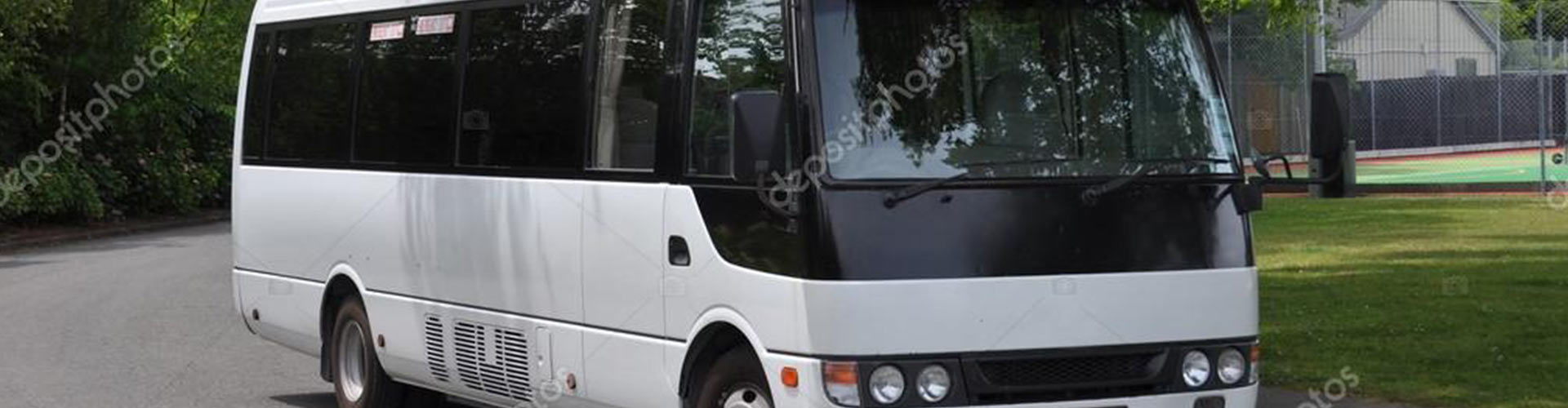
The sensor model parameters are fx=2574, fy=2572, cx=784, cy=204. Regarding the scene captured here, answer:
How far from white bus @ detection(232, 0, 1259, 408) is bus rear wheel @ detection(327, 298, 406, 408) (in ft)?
6.41

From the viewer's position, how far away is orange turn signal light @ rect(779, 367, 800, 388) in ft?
27.3

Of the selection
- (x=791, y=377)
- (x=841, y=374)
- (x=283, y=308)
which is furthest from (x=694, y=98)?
(x=283, y=308)

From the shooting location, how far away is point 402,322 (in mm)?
11766

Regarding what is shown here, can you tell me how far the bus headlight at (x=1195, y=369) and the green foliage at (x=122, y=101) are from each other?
2915 cm

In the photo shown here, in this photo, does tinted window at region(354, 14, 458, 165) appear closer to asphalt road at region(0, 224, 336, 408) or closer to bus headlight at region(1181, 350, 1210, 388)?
asphalt road at region(0, 224, 336, 408)

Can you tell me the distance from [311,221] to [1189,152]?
5.51 meters

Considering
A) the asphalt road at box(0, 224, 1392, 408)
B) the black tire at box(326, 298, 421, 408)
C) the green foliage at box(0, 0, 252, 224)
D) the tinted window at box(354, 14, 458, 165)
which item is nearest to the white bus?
the tinted window at box(354, 14, 458, 165)

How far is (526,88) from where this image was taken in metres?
10.6

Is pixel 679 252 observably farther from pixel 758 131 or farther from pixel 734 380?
pixel 758 131

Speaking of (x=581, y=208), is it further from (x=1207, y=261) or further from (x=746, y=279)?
(x=1207, y=261)

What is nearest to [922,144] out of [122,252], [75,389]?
[75,389]

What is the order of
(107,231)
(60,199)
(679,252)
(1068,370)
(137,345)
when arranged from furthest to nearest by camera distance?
1. (107,231)
2. (60,199)
3. (137,345)
4. (679,252)
5. (1068,370)

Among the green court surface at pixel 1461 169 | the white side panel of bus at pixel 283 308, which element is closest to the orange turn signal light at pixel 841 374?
the white side panel of bus at pixel 283 308

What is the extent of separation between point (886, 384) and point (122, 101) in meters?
35.5
